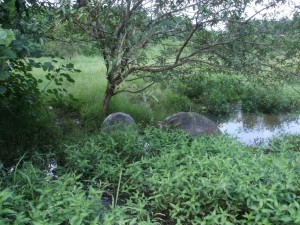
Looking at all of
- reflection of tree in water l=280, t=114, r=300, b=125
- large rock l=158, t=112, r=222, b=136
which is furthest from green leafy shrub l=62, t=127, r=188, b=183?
reflection of tree in water l=280, t=114, r=300, b=125

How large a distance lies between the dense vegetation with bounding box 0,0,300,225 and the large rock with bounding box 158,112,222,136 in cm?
73

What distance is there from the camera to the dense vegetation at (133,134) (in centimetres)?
302

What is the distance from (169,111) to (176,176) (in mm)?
5452

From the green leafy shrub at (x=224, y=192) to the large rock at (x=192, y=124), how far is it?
288 cm

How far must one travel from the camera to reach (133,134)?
508cm

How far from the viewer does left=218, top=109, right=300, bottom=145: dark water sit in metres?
8.79

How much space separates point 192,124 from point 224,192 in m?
3.64

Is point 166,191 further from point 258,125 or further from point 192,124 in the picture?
point 258,125

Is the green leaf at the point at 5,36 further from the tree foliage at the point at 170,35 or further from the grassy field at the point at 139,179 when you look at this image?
the tree foliage at the point at 170,35

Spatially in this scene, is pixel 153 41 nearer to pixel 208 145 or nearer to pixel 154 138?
pixel 154 138

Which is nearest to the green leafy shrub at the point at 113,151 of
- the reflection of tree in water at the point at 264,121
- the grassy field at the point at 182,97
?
the grassy field at the point at 182,97

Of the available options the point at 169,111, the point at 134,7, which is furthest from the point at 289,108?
the point at 134,7

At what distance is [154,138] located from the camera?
203 inches

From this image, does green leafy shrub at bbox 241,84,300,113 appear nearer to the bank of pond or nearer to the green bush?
the green bush
